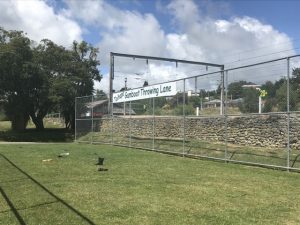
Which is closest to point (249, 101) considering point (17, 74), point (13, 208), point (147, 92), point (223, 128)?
point (223, 128)

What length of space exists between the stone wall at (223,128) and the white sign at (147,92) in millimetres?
1100

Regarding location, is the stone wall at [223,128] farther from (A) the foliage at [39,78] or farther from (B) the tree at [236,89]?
(A) the foliage at [39,78]

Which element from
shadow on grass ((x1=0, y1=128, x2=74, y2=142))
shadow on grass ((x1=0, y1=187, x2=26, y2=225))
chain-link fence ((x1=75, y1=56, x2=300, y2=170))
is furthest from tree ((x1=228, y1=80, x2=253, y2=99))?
shadow on grass ((x1=0, y1=128, x2=74, y2=142))

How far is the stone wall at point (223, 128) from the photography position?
1562cm

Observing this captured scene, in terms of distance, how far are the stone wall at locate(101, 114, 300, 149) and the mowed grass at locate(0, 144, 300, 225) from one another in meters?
1.99

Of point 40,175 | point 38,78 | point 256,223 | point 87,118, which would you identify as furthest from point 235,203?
point 38,78

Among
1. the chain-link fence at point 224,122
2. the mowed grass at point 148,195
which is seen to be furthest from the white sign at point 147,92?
the mowed grass at point 148,195

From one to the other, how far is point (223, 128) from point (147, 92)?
5.33 meters

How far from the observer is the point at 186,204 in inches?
339

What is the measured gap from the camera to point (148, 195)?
943 centimetres

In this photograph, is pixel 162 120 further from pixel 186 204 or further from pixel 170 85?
pixel 186 204

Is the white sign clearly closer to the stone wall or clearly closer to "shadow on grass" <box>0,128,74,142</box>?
the stone wall

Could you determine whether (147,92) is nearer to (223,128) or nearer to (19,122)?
(223,128)

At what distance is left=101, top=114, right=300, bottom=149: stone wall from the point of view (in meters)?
15.6
